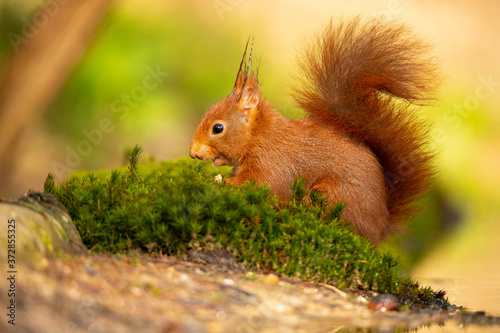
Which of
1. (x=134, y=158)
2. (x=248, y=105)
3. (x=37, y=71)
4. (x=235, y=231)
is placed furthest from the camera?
(x=37, y=71)

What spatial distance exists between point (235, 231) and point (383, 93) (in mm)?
1315

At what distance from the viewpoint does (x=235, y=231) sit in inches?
103

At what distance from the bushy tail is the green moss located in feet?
2.28

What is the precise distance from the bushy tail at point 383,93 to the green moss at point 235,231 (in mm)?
694

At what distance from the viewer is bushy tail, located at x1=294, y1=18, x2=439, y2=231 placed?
3373 mm

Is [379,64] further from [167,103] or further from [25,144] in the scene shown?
[25,144]

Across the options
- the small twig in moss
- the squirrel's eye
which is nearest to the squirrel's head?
the squirrel's eye

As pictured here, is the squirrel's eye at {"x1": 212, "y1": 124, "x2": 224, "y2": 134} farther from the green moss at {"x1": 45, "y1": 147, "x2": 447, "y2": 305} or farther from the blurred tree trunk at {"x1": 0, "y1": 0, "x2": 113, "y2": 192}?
the blurred tree trunk at {"x1": 0, "y1": 0, "x2": 113, "y2": 192}

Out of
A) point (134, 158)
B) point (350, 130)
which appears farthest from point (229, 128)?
point (350, 130)

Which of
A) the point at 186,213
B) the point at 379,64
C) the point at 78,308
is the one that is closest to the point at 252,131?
the point at 379,64

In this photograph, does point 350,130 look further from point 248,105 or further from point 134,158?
point 134,158

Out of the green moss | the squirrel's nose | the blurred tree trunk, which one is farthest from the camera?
the blurred tree trunk

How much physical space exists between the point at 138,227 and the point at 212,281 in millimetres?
495

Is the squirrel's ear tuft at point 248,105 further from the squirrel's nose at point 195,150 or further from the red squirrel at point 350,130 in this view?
the squirrel's nose at point 195,150
